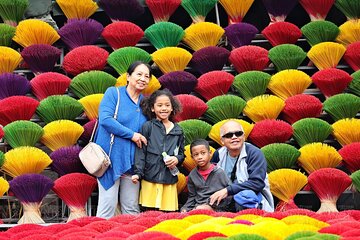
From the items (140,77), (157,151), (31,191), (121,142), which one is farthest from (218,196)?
(31,191)

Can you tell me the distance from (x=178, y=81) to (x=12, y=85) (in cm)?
119

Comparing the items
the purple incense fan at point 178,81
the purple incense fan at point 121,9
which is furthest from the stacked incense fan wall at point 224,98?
the purple incense fan at point 121,9

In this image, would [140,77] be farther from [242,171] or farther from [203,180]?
[242,171]

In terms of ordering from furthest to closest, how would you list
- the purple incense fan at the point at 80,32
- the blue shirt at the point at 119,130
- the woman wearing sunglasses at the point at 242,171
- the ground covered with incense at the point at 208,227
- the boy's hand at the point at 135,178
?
the purple incense fan at the point at 80,32
the blue shirt at the point at 119,130
the boy's hand at the point at 135,178
the woman wearing sunglasses at the point at 242,171
the ground covered with incense at the point at 208,227

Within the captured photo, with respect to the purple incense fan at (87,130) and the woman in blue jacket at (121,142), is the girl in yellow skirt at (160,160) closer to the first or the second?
the woman in blue jacket at (121,142)

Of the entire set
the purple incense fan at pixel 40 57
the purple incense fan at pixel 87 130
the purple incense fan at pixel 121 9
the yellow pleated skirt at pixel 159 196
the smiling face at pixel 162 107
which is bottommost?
the yellow pleated skirt at pixel 159 196

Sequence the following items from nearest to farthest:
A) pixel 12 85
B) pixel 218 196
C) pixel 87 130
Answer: pixel 218 196 → pixel 87 130 → pixel 12 85

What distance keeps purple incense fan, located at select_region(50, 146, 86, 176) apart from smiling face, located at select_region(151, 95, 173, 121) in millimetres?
645

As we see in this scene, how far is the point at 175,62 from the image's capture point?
19.8ft

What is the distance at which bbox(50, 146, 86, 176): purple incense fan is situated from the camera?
5.42 meters

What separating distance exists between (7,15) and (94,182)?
1.87m

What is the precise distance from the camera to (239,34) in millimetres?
6312

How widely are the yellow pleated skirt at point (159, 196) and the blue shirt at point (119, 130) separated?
0.59 feet

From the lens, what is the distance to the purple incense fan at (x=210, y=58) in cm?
609
